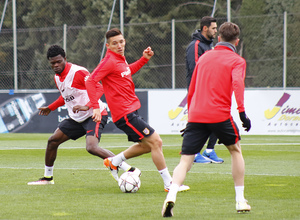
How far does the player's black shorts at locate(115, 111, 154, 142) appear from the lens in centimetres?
764

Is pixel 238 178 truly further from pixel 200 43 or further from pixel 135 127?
pixel 200 43

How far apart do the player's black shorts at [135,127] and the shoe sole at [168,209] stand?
1868mm

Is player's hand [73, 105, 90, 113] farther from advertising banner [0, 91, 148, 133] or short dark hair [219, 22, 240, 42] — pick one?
advertising banner [0, 91, 148, 133]

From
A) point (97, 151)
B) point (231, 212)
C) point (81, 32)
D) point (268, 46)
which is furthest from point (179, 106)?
point (231, 212)

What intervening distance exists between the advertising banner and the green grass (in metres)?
9.61

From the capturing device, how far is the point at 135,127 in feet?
25.1

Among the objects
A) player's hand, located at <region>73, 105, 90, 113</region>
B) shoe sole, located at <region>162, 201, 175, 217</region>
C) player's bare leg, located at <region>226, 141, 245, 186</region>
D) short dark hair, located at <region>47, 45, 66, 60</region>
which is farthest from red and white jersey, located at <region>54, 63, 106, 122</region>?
shoe sole, located at <region>162, 201, 175, 217</region>

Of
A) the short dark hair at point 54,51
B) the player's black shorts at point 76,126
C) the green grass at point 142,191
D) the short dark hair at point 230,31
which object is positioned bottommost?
the green grass at point 142,191

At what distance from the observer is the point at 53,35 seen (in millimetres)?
26094

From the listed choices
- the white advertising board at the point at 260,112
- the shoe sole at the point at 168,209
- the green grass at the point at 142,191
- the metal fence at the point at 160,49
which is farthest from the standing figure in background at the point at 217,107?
the metal fence at the point at 160,49

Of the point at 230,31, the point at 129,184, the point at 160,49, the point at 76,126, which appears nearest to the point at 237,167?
the point at 230,31

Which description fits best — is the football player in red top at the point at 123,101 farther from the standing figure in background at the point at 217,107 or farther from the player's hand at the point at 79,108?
the standing figure in background at the point at 217,107

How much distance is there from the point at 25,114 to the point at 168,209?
17.5 metres

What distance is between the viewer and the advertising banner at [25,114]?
74.6 feet
